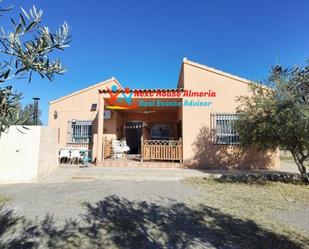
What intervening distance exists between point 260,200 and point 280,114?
3246mm

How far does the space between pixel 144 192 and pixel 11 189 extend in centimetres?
438

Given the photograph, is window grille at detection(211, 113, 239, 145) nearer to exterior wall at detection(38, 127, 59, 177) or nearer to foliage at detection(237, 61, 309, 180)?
foliage at detection(237, 61, 309, 180)

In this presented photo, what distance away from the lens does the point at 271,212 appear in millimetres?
5703

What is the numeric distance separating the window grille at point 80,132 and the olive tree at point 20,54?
1387cm

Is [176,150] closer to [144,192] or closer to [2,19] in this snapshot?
[144,192]

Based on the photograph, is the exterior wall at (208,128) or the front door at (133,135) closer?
the exterior wall at (208,128)

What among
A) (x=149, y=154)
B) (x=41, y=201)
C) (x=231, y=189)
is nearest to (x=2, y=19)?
(x=41, y=201)

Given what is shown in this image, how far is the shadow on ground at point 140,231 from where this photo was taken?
A: 389cm

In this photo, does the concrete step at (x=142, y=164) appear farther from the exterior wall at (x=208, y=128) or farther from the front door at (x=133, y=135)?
the front door at (x=133, y=135)

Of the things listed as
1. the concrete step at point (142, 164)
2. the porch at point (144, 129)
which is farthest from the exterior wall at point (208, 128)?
the porch at point (144, 129)

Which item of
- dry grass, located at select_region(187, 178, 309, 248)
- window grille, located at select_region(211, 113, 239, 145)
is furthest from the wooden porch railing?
dry grass, located at select_region(187, 178, 309, 248)

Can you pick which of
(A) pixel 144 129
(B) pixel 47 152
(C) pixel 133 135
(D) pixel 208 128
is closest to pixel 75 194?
(B) pixel 47 152

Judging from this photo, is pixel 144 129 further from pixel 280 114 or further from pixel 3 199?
pixel 3 199

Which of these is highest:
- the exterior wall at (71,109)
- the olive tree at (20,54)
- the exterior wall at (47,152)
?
the exterior wall at (71,109)
